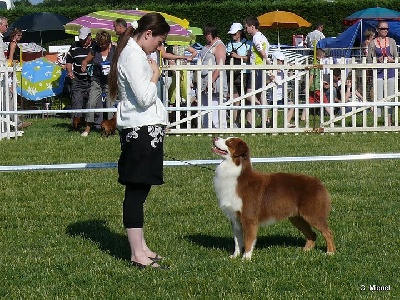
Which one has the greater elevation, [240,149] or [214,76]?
[240,149]

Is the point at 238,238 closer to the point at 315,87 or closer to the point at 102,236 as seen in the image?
the point at 102,236

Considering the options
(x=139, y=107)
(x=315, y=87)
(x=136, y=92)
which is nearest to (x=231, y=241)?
(x=139, y=107)

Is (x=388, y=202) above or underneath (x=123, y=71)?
underneath

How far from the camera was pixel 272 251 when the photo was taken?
7125 mm

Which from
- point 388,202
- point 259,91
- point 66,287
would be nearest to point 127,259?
point 66,287

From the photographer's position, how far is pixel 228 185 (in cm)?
673

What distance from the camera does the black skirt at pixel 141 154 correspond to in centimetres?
638

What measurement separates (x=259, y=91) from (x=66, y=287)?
392 inches

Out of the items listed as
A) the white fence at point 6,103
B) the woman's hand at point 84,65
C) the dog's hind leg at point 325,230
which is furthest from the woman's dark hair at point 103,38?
the dog's hind leg at point 325,230

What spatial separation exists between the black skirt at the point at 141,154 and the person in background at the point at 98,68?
911 cm

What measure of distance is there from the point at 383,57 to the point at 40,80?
307 inches

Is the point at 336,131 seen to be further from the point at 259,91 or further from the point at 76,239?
the point at 76,239

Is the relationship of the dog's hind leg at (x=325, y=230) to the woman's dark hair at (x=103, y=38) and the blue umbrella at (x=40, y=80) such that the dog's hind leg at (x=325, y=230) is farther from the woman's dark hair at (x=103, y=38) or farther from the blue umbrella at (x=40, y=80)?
the blue umbrella at (x=40, y=80)

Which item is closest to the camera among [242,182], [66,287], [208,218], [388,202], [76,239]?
[66,287]
